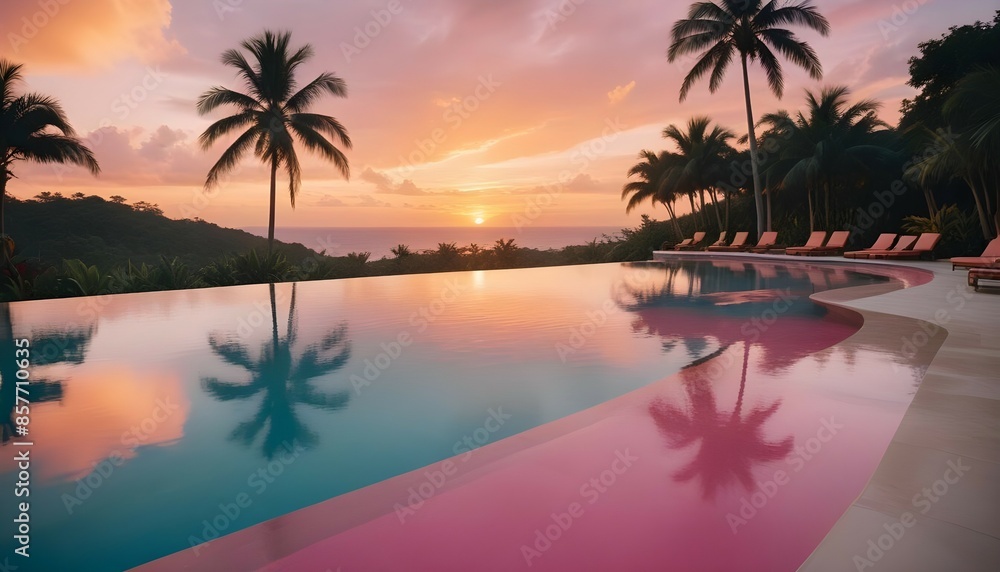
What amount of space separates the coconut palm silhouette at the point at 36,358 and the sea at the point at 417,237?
10074mm

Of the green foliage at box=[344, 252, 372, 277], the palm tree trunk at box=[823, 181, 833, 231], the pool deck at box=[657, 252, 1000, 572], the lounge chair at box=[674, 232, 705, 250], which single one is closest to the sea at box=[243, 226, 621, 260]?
the green foliage at box=[344, 252, 372, 277]

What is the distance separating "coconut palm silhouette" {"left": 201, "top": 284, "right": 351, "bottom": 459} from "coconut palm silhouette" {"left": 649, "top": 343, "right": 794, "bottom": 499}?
2645 millimetres

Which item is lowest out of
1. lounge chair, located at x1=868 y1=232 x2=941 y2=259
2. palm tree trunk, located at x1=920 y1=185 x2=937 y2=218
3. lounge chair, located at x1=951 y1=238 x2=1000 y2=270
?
lounge chair, located at x1=951 y1=238 x2=1000 y2=270

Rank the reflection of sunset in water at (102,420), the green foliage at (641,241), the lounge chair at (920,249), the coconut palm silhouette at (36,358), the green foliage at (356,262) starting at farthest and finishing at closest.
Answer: the green foliage at (641,241)
the green foliage at (356,262)
the lounge chair at (920,249)
the coconut palm silhouette at (36,358)
the reflection of sunset in water at (102,420)

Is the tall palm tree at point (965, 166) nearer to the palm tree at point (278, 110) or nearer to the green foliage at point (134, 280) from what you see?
the palm tree at point (278, 110)

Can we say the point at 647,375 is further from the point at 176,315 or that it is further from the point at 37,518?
the point at 176,315

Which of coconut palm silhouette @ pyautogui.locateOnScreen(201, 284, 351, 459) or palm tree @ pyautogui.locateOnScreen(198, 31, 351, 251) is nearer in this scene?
coconut palm silhouette @ pyautogui.locateOnScreen(201, 284, 351, 459)

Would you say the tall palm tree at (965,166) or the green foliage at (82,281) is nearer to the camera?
the green foliage at (82,281)

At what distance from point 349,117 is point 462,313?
1557cm

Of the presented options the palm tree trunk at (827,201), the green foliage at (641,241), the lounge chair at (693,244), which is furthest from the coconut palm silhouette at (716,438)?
the lounge chair at (693,244)

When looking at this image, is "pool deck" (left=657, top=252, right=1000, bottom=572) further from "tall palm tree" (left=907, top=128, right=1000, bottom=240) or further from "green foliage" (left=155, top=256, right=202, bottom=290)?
"green foliage" (left=155, top=256, right=202, bottom=290)

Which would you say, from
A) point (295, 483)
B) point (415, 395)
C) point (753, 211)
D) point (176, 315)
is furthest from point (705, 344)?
point (753, 211)

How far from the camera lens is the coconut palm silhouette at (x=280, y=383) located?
13.2ft

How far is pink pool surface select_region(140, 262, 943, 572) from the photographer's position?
214cm
